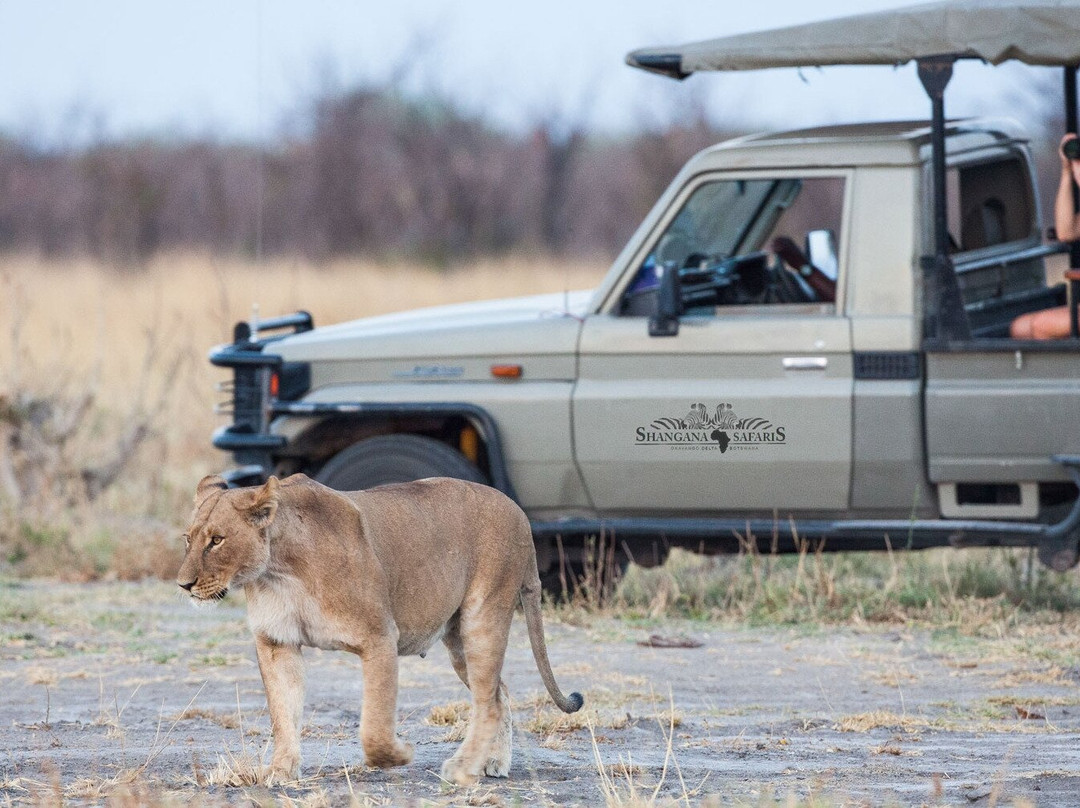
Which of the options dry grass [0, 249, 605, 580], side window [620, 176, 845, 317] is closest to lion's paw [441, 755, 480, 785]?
dry grass [0, 249, 605, 580]

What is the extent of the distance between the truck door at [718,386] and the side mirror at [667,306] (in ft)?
0.11

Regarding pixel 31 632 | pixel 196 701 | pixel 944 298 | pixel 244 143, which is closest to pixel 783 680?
pixel 944 298

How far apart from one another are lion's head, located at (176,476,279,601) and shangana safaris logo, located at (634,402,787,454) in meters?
2.93

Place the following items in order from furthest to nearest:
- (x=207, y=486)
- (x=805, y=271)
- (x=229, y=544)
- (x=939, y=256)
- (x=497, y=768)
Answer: (x=805, y=271), (x=939, y=256), (x=497, y=768), (x=207, y=486), (x=229, y=544)

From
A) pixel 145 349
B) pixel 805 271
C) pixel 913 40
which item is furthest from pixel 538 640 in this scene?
pixel 145 349

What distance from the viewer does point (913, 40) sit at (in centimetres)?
673

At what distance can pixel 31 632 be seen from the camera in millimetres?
7281

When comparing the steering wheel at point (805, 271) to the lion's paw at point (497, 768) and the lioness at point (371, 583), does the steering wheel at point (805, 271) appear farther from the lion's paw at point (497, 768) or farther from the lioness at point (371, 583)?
the lion's paw at point (497, 768)

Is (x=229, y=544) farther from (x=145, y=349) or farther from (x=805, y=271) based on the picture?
(x=145, y=349)

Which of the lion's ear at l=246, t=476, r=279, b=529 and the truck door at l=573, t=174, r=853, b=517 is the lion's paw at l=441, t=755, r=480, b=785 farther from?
the truck door at l=573, t=174, r=853, b=517

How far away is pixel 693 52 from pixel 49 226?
82.1ft

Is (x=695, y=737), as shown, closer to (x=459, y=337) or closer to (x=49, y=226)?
(x=459, y=337)

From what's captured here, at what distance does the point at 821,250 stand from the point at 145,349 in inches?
393

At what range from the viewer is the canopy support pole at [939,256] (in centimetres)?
669
